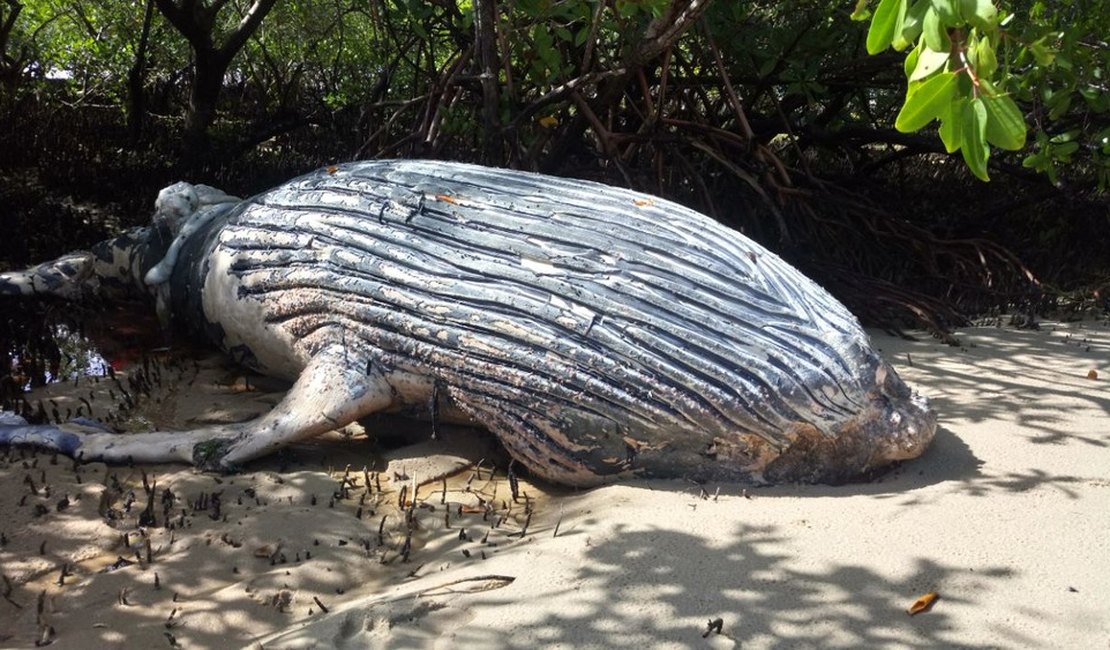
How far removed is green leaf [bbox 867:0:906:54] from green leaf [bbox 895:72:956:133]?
0.11 metres

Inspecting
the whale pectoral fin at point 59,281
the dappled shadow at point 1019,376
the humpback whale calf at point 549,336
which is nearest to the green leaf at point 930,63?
the humpback whale calf at point 549,336

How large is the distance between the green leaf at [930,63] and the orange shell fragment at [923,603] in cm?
138

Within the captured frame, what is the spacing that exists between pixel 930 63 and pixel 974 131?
0.47ft

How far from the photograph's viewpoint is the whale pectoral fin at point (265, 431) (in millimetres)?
3752

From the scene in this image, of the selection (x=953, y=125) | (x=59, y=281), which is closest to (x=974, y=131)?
(x=953, y=125)

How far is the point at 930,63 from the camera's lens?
5.59ft

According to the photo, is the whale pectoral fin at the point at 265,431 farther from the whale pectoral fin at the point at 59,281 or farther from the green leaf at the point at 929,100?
the green leaf at the point at 929,100

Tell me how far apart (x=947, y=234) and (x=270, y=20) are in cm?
694

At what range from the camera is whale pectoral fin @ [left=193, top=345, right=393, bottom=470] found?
12.3 ft

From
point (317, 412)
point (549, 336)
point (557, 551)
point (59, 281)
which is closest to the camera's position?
point (557, 551)

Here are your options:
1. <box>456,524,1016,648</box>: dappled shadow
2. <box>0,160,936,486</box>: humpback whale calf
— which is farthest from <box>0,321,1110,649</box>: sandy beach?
<box>0,160,936,486</box>: humpback whale calf

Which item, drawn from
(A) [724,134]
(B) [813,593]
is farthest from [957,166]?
(B) [813,593]

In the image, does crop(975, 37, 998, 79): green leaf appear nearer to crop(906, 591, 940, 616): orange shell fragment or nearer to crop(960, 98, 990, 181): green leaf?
crop(960, 98, 990, 181): green leaf

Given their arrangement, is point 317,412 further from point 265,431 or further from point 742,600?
point 742,600
